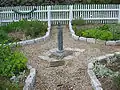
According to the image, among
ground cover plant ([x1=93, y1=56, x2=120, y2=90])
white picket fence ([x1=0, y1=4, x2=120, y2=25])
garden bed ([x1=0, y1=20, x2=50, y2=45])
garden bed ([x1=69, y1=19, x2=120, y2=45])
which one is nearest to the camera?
ground cover plant ([x1=93, y1=56, x2=120, y2=90])

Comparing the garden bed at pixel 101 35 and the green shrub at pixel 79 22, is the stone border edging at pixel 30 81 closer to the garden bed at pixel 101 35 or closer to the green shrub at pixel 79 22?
the garden bed at pixel 101 35

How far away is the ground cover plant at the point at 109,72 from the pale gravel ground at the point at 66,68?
0.33 metres

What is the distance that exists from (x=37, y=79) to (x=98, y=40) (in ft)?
11.6

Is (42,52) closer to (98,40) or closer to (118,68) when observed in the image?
(98,40)

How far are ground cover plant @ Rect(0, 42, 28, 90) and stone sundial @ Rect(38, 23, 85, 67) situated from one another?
3.64 ft

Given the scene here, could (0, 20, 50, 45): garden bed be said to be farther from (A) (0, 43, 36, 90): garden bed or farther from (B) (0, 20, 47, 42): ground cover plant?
(A) (0, 43, 36, 90): garden bed

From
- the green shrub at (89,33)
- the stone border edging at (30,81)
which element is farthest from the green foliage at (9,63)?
the green shrub at (89,33)

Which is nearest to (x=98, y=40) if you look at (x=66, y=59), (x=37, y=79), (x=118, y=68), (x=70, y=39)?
(x=70, y=39)

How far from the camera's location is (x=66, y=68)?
7.69m

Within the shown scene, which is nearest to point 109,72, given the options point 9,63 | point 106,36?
point 9,63

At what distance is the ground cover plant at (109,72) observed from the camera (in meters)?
6.19

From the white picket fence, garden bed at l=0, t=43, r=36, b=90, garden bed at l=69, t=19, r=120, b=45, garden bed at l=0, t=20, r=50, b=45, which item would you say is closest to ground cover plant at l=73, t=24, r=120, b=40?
garden bed at l=69, t=19, r=120, b=45

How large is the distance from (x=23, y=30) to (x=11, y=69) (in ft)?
14.4

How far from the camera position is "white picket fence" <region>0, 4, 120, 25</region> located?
42.4 feet
